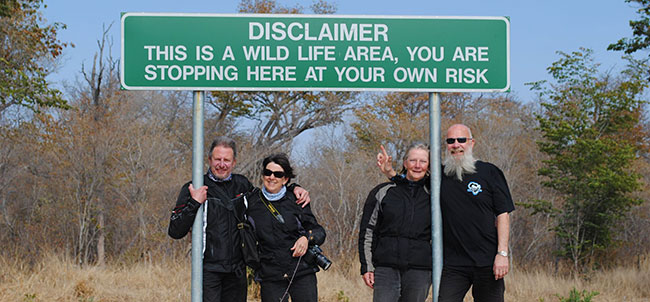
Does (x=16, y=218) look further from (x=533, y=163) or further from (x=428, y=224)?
(x=428, y=224)

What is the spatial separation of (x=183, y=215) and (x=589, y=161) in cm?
1789

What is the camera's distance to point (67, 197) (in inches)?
910

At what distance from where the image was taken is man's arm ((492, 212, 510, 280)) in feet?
13.2

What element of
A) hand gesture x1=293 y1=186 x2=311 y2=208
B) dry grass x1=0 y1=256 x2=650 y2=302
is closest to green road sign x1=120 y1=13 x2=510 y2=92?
hand gesture x1=293 y1=186 x2=311 y2=208

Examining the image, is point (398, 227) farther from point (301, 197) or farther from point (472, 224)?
point (301, 197)

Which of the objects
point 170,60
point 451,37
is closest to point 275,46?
point 170,60

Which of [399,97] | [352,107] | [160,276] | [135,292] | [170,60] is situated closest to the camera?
[170,60]

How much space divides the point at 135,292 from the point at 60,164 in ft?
51.5

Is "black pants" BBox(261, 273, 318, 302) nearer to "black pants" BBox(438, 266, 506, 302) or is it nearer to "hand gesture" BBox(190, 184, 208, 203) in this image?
"hand gesture" BBox(190, 184, 208, 203)

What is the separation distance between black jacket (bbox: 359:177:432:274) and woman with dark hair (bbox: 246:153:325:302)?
38 cm

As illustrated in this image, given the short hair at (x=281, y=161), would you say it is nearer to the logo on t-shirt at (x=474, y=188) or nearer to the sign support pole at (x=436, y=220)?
the sign support pole at (x=436, y=220)

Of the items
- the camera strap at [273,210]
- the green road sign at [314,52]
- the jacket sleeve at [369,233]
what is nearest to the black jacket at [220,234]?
the camera strap at [273,210]

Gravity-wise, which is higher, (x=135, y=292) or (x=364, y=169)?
(x=364, y=169)

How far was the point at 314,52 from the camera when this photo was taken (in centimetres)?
419
